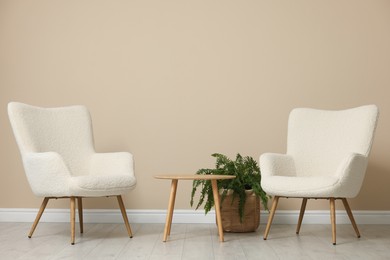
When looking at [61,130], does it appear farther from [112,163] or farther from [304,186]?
[304,186]

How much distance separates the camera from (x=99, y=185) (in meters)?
3.22

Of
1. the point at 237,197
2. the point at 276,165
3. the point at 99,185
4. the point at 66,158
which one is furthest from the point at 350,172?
the point at 66,158

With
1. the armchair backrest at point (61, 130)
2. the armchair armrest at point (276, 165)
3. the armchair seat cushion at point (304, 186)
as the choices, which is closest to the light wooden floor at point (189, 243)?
the armchair seat cushion at point (304, 186)


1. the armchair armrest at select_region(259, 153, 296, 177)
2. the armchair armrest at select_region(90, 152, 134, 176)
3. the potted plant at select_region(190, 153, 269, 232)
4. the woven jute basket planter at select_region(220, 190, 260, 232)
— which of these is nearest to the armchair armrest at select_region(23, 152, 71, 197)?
the armchair armrest at select_region(90, 152, 134, 176)

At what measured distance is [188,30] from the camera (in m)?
4.27

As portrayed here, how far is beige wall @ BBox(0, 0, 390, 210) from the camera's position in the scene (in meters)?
4.22

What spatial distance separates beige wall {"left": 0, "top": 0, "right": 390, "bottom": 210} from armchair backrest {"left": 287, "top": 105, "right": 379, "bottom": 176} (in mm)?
370

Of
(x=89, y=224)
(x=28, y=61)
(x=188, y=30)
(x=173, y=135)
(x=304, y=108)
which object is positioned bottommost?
(x=89, y=224)

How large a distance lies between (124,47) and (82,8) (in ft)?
1.56

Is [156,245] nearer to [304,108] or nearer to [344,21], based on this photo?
[304,108]

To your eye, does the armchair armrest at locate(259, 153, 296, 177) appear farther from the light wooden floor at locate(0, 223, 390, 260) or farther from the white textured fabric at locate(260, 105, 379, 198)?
the light wooden floor at locate(0, 223, 390, 260)

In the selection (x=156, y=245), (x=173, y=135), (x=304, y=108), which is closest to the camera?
(x=156, y=245)

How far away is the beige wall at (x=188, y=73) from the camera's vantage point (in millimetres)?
4219

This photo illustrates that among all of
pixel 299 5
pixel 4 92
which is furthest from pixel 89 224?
pixel 299 5
